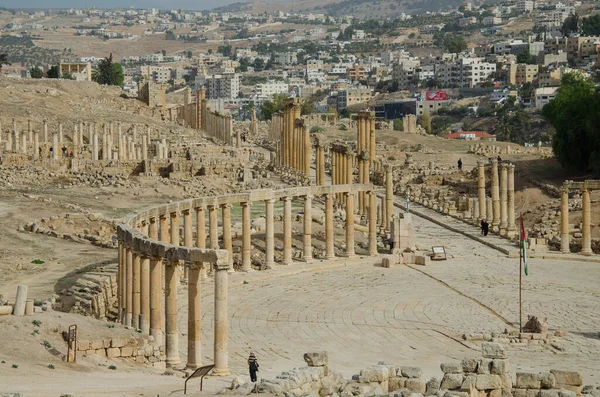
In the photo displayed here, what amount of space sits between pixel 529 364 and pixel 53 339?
1172 centimetres

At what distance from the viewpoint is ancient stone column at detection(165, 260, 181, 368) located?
32750 millimetres

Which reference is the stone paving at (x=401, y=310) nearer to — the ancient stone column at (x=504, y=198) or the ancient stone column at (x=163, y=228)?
the ancient stone column at (x=163, y=228)

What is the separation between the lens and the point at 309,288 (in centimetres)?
4597

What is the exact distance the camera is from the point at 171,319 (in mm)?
33188

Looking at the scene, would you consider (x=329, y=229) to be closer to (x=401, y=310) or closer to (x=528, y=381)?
(x=401, y=310)

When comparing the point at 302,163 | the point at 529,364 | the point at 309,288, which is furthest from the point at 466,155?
the point at 529,364

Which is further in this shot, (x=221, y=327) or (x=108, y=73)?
(x=108, y=73)

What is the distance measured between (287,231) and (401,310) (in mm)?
9633

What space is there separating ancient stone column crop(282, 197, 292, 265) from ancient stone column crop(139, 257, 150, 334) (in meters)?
15.2

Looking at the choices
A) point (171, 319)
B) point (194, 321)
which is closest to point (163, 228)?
point (171, 319)

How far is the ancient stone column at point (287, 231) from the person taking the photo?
5062 cm

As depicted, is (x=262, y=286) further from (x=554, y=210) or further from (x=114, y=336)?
(x=554, y=210)

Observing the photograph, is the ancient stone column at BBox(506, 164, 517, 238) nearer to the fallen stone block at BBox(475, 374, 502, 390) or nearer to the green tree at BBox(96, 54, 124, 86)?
the fallen stone block at BBox(475, 374, 502, 390)

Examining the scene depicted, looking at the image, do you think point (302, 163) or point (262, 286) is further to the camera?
point (302, 163)
